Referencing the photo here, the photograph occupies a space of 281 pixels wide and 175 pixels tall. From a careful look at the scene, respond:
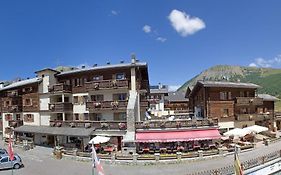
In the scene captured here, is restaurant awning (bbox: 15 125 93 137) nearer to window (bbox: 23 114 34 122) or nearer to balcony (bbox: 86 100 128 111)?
window (bbox: 23 114 34 122)

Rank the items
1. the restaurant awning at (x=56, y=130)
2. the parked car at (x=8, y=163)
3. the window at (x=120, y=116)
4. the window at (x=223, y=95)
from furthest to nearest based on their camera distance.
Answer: the window at (x=223, y=95)
the window at (x=120, y=116)
the restaurant awning at (x=56, y=130)
the parked car at (x=8, y=163)

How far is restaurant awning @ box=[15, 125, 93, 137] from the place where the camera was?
41384 millimetres

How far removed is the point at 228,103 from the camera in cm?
5059

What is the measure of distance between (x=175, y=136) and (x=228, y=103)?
16773 mm

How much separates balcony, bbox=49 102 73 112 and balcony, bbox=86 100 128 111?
4543 mm

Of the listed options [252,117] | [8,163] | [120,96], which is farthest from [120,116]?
[252,117]

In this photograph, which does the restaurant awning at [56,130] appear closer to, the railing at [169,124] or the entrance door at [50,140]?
the entrance door at [50,140]

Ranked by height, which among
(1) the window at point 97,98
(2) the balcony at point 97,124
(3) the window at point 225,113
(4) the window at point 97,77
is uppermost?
(4) the window at point 97,77

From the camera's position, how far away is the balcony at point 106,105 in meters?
41.9

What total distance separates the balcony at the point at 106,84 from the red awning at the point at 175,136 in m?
7.53

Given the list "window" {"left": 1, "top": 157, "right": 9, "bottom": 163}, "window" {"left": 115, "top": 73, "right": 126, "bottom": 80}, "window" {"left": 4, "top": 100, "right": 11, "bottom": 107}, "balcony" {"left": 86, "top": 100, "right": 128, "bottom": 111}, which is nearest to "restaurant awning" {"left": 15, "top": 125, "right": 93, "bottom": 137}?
"balcony" {"left": 86, "top": 100, "right": 128, "bottom": 111}

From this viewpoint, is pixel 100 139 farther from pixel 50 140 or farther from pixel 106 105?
pixel 50 140

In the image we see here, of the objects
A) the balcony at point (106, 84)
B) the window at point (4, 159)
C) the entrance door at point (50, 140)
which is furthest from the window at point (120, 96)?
the window at point (4, 159)

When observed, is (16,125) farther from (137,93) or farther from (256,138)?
(256,138)
